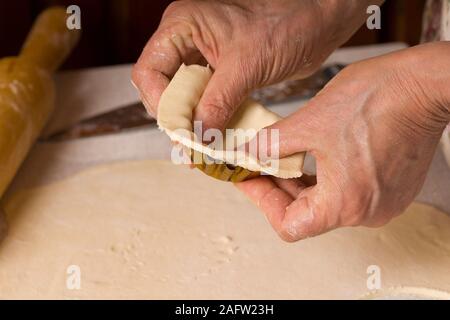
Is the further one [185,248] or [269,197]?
[185,248]

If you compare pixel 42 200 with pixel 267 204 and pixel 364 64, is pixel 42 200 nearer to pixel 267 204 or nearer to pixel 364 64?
pixel 267 204

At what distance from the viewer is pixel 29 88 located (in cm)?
146

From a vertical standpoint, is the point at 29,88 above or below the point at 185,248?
above

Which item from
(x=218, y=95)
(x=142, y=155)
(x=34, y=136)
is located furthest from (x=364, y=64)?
(x=34, y=136)

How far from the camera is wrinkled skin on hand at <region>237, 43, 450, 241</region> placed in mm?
901

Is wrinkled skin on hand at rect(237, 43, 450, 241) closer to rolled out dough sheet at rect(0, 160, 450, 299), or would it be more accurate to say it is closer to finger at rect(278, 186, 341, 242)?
finger at rect(278, 186, 341, 242)

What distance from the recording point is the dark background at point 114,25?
Answer: 2.05 metres

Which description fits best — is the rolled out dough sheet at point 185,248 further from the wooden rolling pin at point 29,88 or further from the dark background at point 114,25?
the dark background at point 114,25

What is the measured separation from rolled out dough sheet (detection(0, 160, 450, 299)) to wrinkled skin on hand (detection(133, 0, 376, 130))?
26cm

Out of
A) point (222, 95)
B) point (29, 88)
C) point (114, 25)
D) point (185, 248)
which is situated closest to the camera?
point (222, 95)

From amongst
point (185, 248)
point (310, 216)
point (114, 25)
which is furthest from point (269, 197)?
point (114, 25)

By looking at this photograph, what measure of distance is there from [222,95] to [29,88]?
23.8 inches

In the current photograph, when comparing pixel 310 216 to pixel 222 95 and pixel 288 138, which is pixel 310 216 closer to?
pixel 288 138

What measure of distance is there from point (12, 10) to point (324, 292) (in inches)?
53.5
